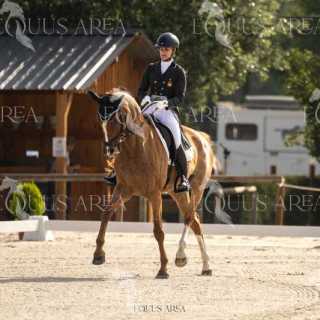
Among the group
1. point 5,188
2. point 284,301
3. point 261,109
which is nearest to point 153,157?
point 284,301

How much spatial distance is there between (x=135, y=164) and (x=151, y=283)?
143cm

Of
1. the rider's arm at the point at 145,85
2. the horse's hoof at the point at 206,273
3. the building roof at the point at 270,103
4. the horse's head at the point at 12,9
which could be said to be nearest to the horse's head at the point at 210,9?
the horse's head at the point at 12,9

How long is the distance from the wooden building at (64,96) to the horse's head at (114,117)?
897cm

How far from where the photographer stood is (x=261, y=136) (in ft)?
117

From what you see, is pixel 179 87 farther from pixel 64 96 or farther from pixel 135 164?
pixel 64 96

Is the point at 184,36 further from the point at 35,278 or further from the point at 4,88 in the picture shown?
the point at 35,278

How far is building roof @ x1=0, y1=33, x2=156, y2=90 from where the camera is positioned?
20.7 meters

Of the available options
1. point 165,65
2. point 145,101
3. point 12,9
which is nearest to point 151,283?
point 145,101

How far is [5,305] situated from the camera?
9117mm

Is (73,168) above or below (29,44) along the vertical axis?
below

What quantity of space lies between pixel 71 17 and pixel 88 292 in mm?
17252

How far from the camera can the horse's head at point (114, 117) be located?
10930 mm

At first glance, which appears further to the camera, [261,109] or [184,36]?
[261,109]

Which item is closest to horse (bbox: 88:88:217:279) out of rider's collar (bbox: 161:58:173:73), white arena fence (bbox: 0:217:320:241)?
rider's collar (bbox: 161:58:173:73)
